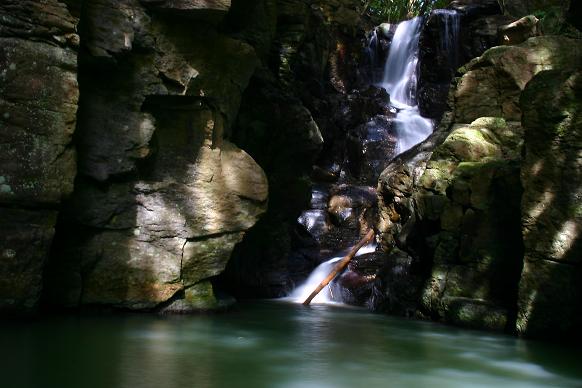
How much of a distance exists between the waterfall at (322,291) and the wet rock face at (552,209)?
5497 millimetres

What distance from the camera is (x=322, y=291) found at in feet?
43.1

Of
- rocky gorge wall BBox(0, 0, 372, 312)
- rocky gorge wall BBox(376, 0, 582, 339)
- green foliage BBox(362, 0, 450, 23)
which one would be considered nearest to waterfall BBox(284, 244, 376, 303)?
rocky gorge wall BBox(376, 0, 582, 339)

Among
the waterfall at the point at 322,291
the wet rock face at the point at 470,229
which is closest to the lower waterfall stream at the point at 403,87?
the waterfall at the point at 322,291

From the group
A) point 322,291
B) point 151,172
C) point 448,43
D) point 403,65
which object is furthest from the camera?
point 403,65

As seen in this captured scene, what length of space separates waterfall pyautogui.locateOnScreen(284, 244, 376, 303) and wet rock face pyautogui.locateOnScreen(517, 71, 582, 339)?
550cm

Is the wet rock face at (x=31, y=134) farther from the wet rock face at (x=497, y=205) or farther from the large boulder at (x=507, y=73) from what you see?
the large boulder at (x=507, y=73)

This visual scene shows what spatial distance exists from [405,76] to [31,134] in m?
20.6

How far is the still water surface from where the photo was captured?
17.2ft

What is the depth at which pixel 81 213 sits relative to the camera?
28.6 feet

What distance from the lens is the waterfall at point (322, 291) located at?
1294 centimetres

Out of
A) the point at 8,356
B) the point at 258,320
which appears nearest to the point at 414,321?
the point at 258,320

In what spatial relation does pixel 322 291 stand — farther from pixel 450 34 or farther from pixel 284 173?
pixel 450 34

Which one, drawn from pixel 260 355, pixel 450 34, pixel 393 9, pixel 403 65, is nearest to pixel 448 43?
pixel 450 34

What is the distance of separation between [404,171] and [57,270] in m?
9.10
